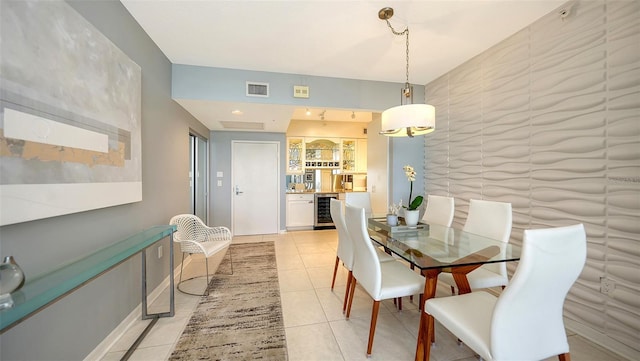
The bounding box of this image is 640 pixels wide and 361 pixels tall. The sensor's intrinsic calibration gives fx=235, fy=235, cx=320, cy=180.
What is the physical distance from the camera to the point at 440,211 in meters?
2.63

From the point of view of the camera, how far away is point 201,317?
2.03m

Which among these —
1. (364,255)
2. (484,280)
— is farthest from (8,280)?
(484,280)

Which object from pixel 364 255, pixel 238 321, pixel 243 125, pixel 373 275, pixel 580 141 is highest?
pixel 243 125

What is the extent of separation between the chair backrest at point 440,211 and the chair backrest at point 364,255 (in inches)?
49.5

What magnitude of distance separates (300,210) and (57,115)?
4277mm

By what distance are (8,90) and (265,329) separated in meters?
2.01

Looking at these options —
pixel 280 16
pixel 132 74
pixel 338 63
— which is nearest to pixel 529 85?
pixel 338 63

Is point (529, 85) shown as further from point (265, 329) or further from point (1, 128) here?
point (1, 128)

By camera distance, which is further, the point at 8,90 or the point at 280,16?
the point at 280,16

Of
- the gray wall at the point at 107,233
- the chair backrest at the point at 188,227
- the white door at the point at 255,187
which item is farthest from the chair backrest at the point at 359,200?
the white door at the point at 255,187

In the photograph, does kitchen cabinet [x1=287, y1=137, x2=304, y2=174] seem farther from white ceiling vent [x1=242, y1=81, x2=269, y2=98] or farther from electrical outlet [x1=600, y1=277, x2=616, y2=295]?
electrical outlet [x1=600, y1=277, x2=616, y2=295]

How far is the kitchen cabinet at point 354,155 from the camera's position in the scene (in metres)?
5.81

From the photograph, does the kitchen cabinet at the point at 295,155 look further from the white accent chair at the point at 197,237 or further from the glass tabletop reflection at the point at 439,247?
the glass tabletop reflection at the point at 439,247

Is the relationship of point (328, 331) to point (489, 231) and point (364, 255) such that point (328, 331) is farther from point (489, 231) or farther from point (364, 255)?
point (489, 231)
